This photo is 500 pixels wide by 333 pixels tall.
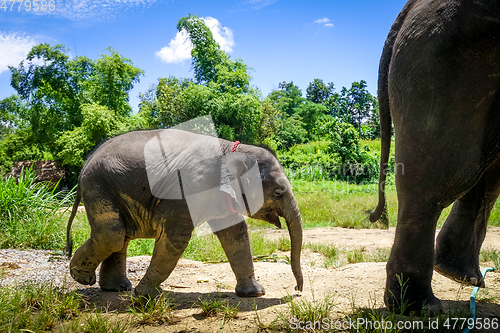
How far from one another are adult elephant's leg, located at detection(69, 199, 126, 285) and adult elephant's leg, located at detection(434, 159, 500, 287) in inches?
109

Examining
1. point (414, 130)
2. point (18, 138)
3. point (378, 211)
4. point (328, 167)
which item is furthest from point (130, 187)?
point (18, 138)

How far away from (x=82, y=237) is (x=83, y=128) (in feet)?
42.7

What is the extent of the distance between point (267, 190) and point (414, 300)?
159cm

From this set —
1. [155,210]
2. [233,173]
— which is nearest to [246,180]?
[233,173]

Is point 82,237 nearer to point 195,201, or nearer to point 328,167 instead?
point 195,201

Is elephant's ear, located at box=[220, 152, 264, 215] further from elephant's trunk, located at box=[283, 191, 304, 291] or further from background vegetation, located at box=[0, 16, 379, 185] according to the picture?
background vegetation, located at box=[0, 16, 379, 185]

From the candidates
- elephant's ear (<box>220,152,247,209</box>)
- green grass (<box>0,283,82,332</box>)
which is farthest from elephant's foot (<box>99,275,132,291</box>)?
elephant's ear (<box>220,152,247,209</box>)

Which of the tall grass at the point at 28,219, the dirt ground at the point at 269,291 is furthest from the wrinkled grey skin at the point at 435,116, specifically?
the tall grass at the point at 28,219

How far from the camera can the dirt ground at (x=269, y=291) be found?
273cm

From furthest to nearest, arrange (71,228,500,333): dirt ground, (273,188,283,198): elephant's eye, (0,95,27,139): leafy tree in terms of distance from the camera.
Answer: (0,95,27,139): leafy tree < (273,188,283,198): elephant's eye < (71,228,500,333): dirt ground

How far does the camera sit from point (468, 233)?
9.71ft

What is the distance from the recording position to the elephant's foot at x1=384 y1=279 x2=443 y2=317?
7.53ft

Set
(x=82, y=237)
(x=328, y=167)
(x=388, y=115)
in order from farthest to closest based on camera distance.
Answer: (x=328, y=167) < (x=82, y=237) < (x=388, y=115)

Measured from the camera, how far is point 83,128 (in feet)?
57.6
